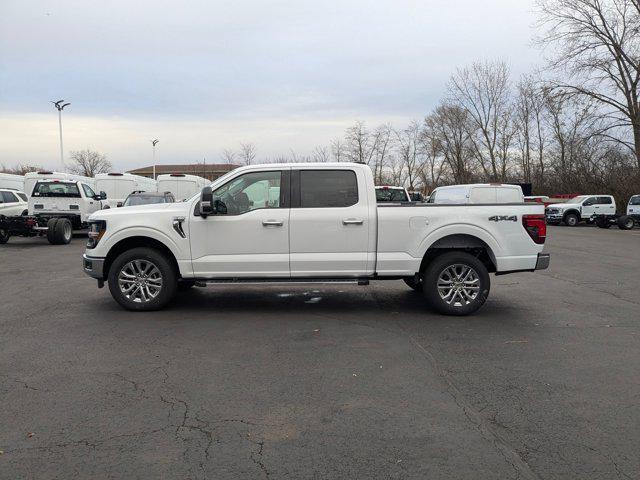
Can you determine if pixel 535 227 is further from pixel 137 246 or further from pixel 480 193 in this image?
pixel 480 193

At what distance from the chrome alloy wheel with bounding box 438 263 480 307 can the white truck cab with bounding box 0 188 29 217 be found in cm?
1569

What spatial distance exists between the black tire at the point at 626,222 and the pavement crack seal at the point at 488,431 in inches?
1066

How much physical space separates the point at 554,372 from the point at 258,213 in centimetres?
396

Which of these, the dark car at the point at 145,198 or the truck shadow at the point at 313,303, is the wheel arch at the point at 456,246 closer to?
the truck shadow at the point at 313,303

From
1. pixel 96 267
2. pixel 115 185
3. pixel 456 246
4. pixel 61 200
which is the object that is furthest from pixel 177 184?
pixel 456 246

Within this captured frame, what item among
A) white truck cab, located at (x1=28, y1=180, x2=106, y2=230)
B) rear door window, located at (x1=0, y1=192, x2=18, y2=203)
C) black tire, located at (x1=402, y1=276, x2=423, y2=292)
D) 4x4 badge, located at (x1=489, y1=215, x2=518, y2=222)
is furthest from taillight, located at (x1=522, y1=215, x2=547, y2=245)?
rear door window, located at (x1=0, y1=192, x2=18, y2=203)

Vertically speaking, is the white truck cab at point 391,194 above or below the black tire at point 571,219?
above

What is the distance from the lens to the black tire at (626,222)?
89.2ft

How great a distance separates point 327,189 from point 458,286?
220cm

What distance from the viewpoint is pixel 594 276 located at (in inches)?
412

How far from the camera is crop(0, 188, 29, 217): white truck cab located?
1722cm

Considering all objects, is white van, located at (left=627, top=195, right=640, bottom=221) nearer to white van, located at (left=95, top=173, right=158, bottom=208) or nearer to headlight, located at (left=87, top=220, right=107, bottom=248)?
white van, located at (left=95, top=173, right=158, bottom=208)

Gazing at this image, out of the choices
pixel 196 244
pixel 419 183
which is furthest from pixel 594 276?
pixel 419 183

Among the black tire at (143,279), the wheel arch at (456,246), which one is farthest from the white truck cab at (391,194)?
the black tire at (143,279)
